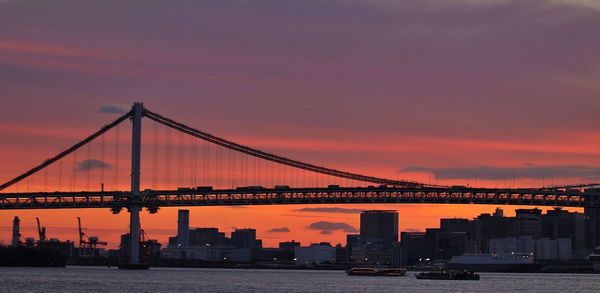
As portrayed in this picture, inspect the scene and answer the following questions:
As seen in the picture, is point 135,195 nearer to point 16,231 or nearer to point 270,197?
point 270,197

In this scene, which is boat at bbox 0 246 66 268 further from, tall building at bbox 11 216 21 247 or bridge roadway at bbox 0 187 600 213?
bridge roadway at bbox 0 187 600 213

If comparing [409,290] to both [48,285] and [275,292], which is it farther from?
[48,285]

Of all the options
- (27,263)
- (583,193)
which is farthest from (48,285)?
(27,263)

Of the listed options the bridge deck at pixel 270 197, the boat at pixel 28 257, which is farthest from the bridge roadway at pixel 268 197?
the boat at pixel 28 257

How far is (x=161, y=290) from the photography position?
86500 mm

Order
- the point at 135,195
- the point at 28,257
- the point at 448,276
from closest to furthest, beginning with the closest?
the point at 135,195 < the point at 448,276 < the point at 28,257

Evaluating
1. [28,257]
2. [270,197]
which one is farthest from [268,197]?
[28,257]

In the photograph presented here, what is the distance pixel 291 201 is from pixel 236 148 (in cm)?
756

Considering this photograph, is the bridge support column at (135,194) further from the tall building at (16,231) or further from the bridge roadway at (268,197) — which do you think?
the tall building at (16,231)

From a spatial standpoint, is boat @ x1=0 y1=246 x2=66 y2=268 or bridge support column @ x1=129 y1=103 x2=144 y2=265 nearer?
bridge support column @ x1=129 y1=103 x2=144 y2=265

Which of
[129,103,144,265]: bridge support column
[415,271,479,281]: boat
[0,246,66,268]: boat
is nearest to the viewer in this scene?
[129,103,144,265]: bridge support column

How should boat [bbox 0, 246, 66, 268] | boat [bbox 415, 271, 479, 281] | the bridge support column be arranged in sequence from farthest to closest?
boat [bbox 0, 246, 66, 268]
boat [bbox 415, 271, 479, 281]
the bridge support column

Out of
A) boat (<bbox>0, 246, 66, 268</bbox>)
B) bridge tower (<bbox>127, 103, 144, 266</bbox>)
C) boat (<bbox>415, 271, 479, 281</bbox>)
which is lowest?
boat (<bbox>415, 271, 479, 281</bbox>)

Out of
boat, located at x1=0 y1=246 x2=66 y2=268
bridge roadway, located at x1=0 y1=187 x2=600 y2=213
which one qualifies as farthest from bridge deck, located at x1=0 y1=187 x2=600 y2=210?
boat, located at x1=0 y1=246 x2=66 y2=268
